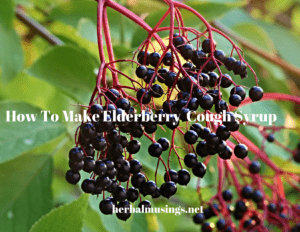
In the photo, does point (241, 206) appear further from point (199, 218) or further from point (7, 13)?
→ point (7, 13)

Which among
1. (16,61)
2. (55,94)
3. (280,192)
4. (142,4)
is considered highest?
(142,4)

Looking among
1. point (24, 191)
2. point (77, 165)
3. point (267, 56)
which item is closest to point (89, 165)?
point (77, 165)

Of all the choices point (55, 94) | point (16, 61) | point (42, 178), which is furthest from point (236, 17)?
point (42, 178)

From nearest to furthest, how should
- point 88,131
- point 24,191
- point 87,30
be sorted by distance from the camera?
point 88,131
point 24,191
point 87,30

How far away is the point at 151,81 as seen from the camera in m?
0.67

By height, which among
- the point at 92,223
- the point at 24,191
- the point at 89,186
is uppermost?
the point at 89,186

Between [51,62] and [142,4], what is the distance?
2.42ft

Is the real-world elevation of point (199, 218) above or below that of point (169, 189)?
below

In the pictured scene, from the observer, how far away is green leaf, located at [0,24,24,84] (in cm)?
137

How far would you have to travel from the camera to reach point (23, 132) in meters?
1.15

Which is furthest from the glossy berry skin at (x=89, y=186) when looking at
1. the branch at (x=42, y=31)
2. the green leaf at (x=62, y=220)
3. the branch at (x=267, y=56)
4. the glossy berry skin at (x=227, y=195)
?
the branch at (x=267, y=56)

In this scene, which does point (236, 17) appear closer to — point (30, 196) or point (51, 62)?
point (51, 62)

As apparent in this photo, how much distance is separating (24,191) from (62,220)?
36 cm

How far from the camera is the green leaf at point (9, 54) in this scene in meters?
1.37
